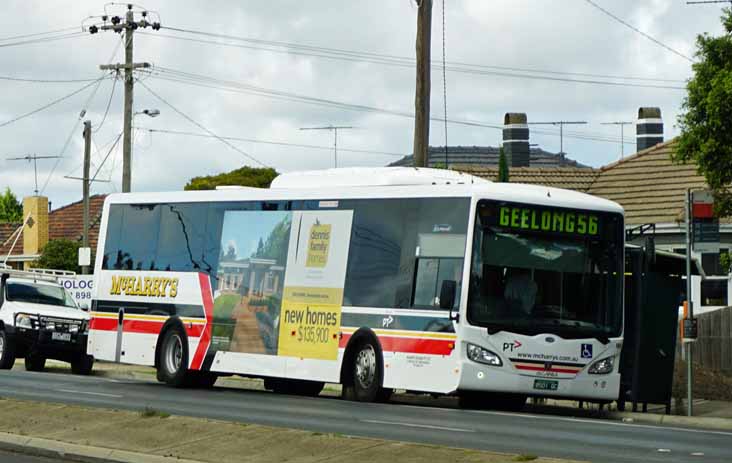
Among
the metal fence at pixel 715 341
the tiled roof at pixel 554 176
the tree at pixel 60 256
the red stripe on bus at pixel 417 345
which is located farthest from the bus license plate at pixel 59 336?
the tree at pixel 60 256

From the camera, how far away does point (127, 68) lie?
48125mm

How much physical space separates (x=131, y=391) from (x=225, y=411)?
4750 millimetres

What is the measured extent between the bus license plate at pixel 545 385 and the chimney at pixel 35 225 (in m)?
55.4

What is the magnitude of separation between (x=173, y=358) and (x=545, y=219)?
7.54 metres

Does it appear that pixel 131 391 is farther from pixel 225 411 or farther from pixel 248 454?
pixel 248 454

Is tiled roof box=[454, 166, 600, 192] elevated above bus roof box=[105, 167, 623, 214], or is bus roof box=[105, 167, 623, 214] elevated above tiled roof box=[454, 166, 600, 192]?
tiled roof box=[454, 166, 600, 192]

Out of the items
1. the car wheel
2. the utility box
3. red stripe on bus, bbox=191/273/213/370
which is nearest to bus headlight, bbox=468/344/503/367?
the utility box

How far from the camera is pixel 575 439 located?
16250 mm

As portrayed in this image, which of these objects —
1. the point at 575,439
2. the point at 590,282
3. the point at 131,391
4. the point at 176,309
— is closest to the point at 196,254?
the point at 176,309

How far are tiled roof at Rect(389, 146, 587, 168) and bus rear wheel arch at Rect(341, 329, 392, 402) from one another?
44813 mm

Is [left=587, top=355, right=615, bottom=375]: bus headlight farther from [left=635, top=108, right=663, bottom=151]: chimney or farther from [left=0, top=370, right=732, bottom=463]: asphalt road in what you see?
[left=635, top=108, right=663, bottom=151]: chimney

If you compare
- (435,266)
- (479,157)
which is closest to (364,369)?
(435,266)

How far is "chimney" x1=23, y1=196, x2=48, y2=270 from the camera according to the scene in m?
74.2

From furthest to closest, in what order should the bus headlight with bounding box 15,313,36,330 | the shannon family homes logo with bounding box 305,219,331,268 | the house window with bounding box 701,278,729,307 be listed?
the house window with bounding box 701,278,729,307, the bus headlight with bounding box 15,313,36,330, the shannon family homes logo with bounding box 305,219,331,268
